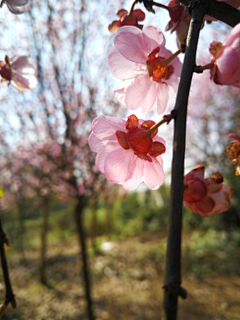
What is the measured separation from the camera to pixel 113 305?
3.37m

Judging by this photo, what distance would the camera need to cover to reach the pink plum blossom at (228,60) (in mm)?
274

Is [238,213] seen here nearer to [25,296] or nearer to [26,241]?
[25,296]

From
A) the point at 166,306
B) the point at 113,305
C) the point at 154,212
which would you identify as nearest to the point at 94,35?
the point at 166,306

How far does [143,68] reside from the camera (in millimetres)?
431

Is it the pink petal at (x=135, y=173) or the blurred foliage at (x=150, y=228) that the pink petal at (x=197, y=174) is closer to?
the pink petal at (x=135, y=173)

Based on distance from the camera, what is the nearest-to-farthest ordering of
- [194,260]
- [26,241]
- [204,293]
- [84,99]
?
[84,99] < [204,293] < [194,260] < [26,241]

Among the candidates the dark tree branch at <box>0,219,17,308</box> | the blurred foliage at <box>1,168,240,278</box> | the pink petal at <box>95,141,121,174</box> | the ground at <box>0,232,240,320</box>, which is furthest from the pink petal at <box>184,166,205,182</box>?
the blurred foliage at <box>1,168,240,278</box>

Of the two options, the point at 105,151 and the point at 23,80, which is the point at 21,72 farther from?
the point at 105,151

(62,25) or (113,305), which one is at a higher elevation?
(62,25)

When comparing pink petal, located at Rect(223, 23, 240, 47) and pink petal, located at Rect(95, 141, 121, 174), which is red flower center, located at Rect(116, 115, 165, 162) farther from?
pink petal, located at Rect(223, 23, 240, 47)

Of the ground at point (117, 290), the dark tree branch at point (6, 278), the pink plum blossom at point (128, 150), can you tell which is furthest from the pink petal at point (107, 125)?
the ground at point (117, 290)

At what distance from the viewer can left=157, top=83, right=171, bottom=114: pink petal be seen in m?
0.46

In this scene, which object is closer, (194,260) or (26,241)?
(194,260)

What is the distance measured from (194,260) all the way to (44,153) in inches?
134
